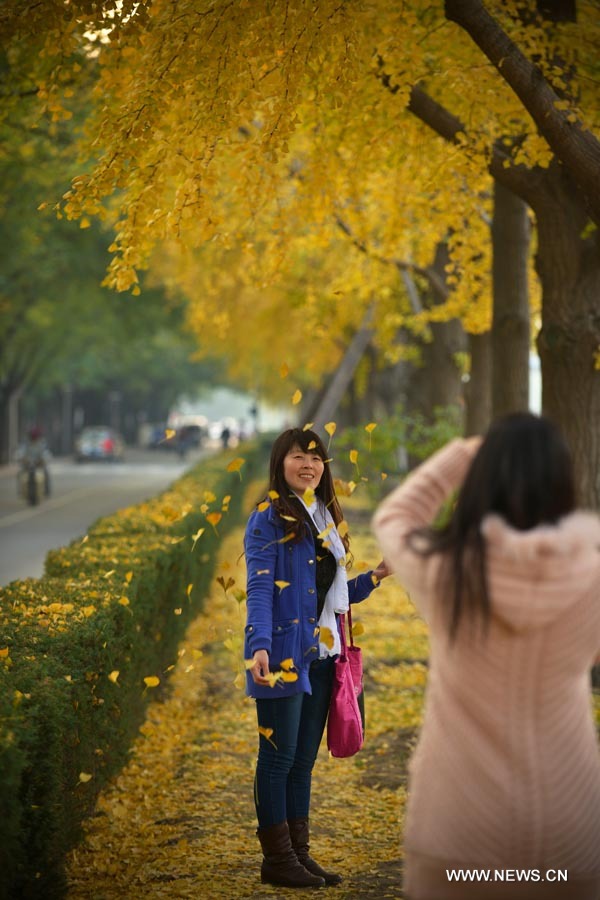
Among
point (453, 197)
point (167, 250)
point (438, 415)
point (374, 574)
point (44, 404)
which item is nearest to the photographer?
point (374, 574)

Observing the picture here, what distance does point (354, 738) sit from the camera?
5.18 meters

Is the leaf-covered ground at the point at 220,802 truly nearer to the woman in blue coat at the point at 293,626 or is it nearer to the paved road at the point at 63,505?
the woman in blue coat at the point at 293,626

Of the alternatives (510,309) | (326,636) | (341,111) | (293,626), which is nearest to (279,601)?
(293,626)

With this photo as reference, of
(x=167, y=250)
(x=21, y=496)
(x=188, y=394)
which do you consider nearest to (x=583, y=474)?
(x=167, y=250)

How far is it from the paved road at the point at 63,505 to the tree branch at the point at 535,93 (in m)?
7.24

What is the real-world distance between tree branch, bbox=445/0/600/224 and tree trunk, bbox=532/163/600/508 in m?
1.72

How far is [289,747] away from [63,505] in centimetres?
2619

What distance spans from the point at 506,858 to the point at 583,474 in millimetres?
6613

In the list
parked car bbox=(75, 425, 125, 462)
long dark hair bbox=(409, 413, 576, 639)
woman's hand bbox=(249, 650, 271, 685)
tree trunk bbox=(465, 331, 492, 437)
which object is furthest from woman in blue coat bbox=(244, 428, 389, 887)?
parked car bbox=(75, 425, 125, 462)

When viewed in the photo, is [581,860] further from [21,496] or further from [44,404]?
[44,404]

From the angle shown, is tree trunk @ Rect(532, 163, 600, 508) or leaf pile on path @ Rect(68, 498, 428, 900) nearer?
leaf pile on path @ Rect(68, 498, 428, 900)

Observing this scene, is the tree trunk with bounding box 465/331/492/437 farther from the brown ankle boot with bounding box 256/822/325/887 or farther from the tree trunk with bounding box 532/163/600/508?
the brown ankle boot with bounding box 256/822/325/887

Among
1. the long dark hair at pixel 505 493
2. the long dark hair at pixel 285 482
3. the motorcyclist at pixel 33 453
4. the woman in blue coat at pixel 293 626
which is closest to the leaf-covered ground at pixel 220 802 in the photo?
the woman in blue coat at pixel 293 626

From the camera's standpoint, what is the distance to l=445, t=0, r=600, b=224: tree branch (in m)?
6.67
